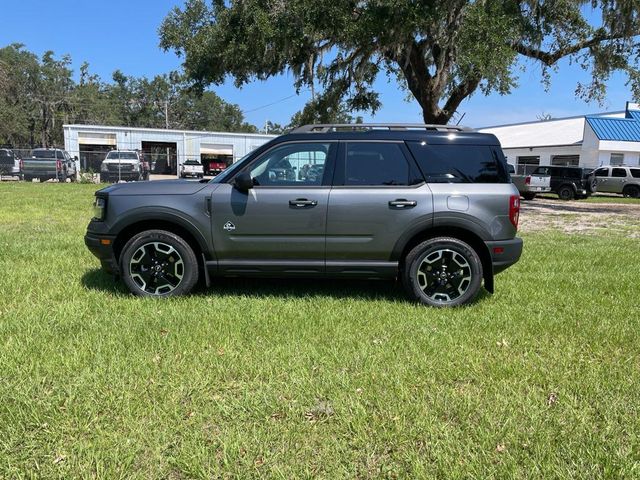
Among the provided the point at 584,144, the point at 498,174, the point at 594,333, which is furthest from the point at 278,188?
the point at 584,144

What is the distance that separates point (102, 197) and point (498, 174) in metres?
4.20

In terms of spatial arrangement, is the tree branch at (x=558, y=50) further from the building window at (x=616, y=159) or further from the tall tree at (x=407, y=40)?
the building window at (x=616, y=159)

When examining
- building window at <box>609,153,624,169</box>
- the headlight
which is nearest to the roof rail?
the headlight

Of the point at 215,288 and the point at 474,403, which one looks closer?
the point at 474,403

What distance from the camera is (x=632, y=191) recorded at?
27.4 metres

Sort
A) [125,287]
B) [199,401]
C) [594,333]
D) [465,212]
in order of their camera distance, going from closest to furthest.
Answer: [199,401] → [594,333] → [465,212] → [125,287]

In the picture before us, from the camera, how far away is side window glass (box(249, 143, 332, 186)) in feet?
17.6

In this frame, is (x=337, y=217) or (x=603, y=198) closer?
(x=337, y=217)

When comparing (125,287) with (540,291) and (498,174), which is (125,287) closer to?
(498,174)

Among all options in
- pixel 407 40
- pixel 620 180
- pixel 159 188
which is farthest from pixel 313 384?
pixel 620 180

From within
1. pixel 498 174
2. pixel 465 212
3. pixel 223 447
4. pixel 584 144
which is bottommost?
pixel 223 447

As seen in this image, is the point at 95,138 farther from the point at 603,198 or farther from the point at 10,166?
the point at 603,198

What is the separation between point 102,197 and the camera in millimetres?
5453

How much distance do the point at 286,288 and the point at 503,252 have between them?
2.46 meters
